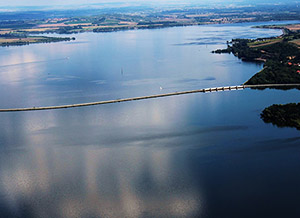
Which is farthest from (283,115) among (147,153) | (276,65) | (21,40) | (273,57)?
(21,40)

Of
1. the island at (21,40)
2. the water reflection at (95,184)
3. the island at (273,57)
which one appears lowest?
the island at (21,40)

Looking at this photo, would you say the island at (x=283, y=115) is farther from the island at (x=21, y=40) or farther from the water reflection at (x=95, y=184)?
the island at (x=21, y=40)

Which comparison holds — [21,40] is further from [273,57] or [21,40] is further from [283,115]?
[283,115]

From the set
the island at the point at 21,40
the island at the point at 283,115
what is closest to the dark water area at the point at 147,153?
the island at the point at 283,115

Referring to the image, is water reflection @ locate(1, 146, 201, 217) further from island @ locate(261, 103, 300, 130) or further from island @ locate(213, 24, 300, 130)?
island @ locate(213, 24, 300, 130)

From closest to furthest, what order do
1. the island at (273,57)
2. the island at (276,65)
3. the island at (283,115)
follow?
1. the island at (283,115)
2. the island at (276,65)
3. the island at (273,57)

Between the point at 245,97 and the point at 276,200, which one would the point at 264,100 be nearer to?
the point at 245,97

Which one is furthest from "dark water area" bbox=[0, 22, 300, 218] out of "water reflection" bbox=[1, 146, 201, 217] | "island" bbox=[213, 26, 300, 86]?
"island" bbox=[213, 26, 300, 86]
